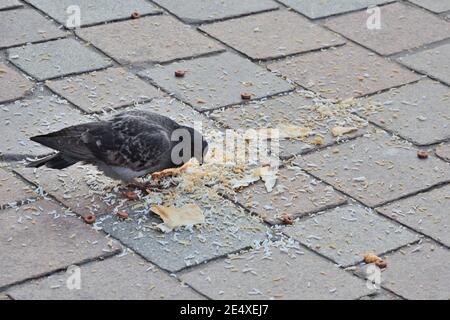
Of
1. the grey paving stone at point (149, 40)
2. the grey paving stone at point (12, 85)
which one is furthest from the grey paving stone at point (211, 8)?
the grey paving stone at point (12, 85)

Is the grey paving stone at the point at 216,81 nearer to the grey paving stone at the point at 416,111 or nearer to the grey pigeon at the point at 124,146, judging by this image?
the grey paving stone at the point at 416,111

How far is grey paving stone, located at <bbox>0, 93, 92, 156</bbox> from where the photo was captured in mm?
6527

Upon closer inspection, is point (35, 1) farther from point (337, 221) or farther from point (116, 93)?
point (337, 221)

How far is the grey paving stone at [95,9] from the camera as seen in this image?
8.05 m

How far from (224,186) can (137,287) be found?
1.11m

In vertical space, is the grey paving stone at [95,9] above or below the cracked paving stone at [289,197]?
above

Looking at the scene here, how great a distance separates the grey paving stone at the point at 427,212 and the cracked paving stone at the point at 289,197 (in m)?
0.32

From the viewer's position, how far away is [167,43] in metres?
7.82

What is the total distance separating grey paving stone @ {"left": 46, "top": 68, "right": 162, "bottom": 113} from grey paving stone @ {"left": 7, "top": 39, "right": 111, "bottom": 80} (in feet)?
0.33

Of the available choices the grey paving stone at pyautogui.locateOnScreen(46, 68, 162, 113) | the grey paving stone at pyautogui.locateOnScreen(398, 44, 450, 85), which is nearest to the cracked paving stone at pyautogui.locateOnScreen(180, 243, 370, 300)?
the grey paving stone at pyautogui.locateOnScreen(46, 68, 162, 113)

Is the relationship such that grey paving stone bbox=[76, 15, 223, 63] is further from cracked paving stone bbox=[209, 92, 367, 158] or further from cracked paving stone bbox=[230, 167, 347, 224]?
cracked paving stone bbox=[230, 167, 347, 224]

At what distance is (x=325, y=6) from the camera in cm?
852

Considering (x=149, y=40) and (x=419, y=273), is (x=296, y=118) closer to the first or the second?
Result: (x=149, y=40)
